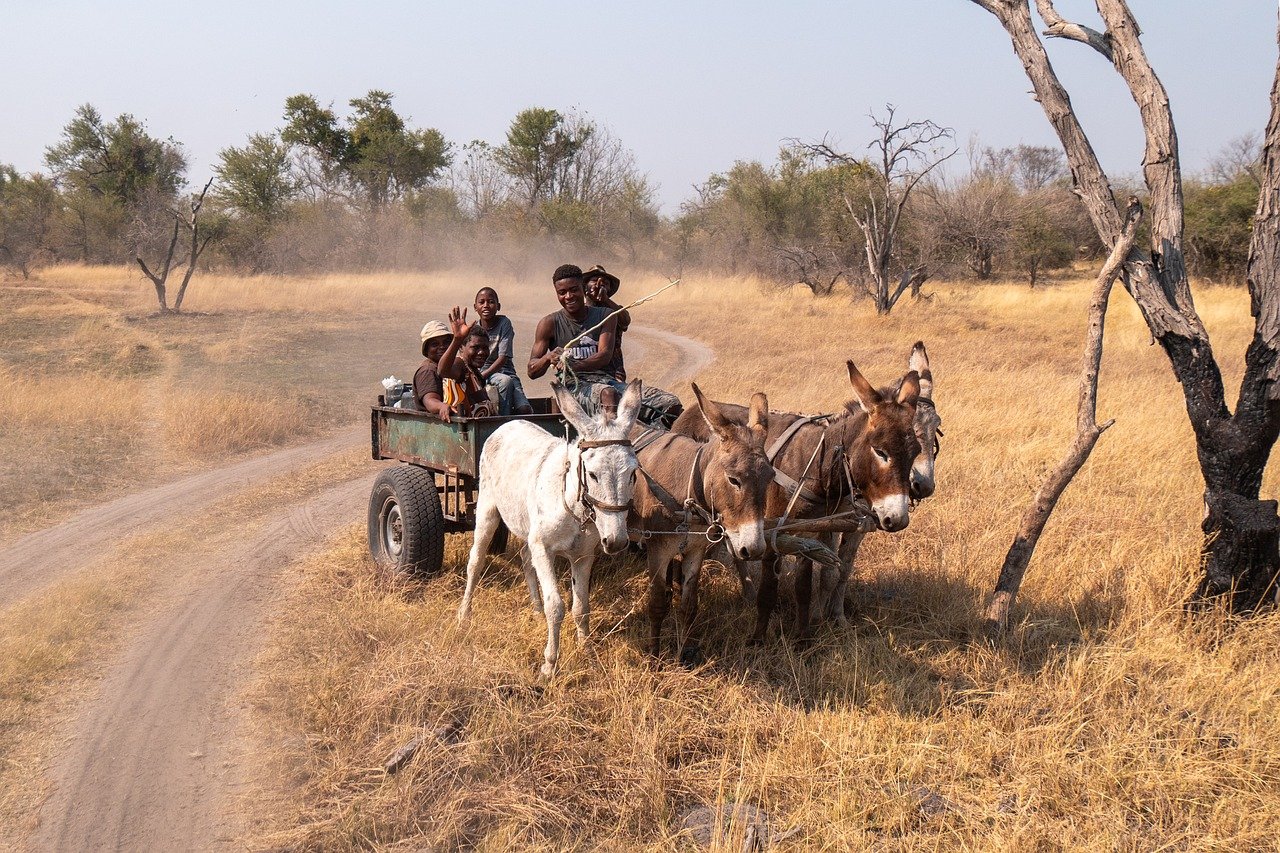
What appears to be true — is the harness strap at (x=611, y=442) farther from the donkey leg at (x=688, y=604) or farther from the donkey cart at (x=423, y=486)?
the donkey cart at (x=423, y=486)

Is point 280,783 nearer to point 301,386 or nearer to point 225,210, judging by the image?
point 301,386

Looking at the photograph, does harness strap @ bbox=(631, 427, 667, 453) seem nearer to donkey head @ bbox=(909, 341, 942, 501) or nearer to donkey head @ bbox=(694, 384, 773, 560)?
donkey head @ bbox=(694, 384, 773, 560)

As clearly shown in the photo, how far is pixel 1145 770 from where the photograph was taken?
4.05 metres

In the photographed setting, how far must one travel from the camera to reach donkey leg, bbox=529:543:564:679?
501 cm

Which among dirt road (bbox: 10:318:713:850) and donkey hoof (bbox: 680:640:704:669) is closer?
dirt road (bbox: 10:318:713:850)

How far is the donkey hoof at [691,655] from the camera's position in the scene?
17.6 ft

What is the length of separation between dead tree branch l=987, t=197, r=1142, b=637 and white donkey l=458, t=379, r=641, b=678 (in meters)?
2.41

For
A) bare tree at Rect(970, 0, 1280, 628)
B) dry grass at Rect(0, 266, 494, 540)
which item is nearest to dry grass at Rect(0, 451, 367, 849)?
dry grass at Rect(0, 266, 494, 540)

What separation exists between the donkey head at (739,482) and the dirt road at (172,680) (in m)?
2.50

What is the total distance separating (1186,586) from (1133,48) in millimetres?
3200

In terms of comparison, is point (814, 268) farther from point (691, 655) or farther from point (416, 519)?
point (691, 655)

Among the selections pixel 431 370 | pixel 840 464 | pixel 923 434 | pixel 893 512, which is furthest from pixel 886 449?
pixel 431 370

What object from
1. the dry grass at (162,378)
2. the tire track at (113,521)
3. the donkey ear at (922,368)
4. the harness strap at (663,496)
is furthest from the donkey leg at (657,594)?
the dry grass at (162,378)

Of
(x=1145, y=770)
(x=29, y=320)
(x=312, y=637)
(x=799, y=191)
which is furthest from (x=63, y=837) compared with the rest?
(x=799, y=191)
